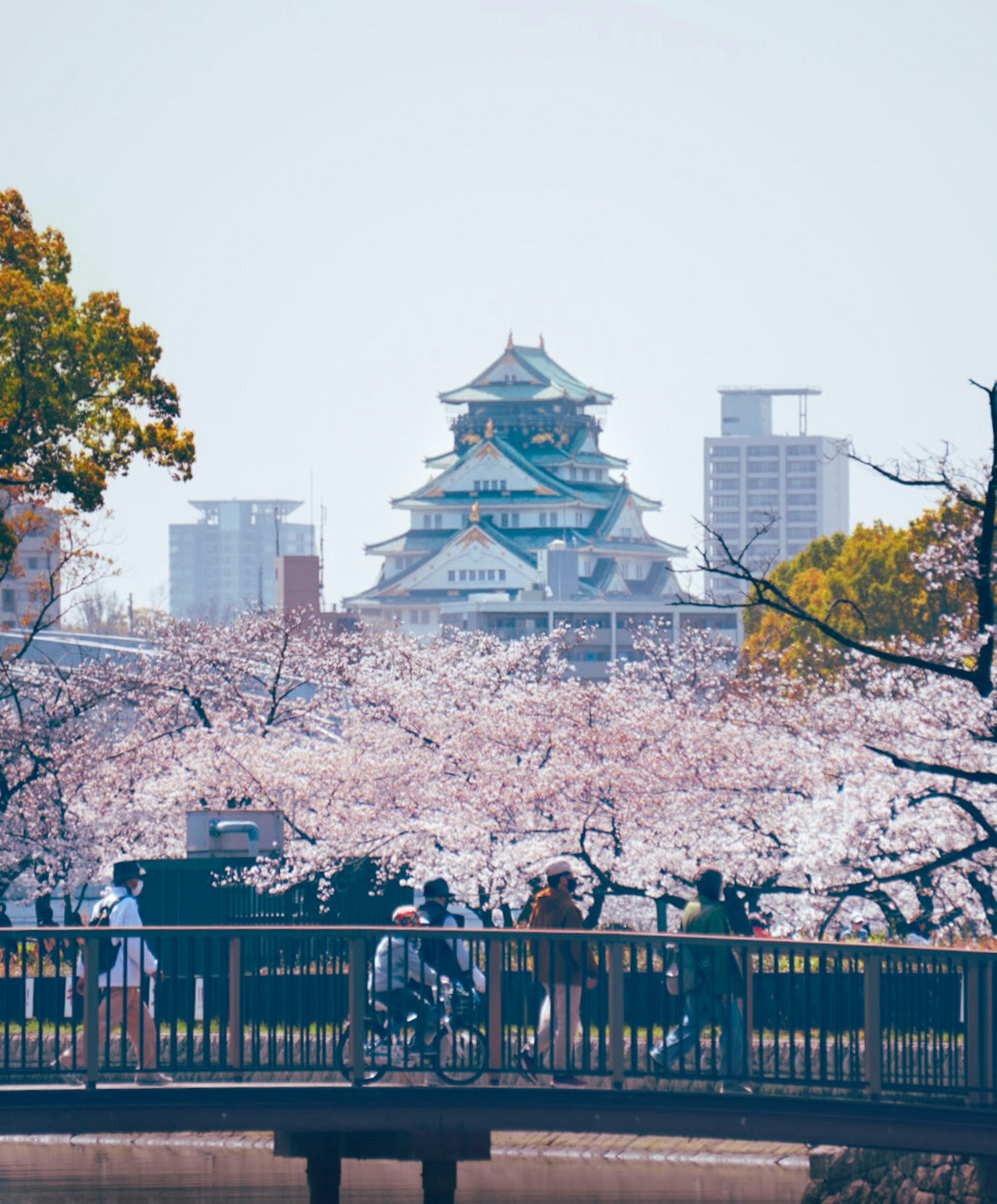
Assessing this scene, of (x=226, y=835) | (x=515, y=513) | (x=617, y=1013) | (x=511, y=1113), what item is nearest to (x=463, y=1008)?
(x=511, y=1113)

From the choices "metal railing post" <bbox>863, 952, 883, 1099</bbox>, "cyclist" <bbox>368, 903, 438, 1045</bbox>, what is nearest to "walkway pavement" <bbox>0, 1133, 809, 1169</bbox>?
"cyclist" <bbox>368, 903, 438, 1045</bbox>

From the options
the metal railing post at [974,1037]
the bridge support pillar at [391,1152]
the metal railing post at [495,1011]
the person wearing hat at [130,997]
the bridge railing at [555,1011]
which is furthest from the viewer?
the bridge support pillar at [391,1152]

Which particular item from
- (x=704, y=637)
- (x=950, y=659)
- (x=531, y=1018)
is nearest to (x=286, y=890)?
(x=950, y=659)

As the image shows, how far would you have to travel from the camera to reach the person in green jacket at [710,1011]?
44.7 ft

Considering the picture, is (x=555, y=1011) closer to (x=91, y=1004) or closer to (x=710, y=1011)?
(x=710, y=1011)

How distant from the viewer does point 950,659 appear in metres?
26.2

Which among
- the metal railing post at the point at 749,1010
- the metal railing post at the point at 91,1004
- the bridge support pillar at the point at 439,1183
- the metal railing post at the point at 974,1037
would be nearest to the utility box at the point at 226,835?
the bridge support pillar at the point at 439,1183

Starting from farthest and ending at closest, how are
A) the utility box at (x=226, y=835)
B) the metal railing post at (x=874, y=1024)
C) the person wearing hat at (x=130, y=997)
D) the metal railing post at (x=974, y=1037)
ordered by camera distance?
the utility box at (x=226, y=835) → the person wearing hat at (x=130, y=997) → the metal railing post at (x=874, y=1024) → the metal railing post at (x=974, y=1037)

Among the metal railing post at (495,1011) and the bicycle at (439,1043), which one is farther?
the bicycle at (439,1043)

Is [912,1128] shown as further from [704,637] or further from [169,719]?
[704,637]

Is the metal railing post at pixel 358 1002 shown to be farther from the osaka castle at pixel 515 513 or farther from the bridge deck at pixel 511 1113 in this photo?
the osaka castle at pixel 515 513

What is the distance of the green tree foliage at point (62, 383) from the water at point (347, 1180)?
30.2 ft

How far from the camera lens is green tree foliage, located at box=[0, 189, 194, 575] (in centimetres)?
2738

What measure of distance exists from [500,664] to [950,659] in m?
14.8
